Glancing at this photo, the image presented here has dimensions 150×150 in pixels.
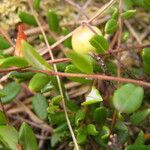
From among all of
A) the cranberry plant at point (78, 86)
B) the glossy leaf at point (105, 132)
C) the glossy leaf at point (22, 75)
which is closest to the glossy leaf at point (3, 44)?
the cranberry plant at point (78, 86)

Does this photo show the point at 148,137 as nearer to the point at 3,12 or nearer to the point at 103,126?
the point at 103,126

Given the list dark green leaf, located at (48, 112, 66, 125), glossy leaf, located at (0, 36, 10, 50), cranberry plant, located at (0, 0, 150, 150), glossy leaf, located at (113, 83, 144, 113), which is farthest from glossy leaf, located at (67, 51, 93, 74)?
glossy leaf, located at (0, 36, 10, 50)

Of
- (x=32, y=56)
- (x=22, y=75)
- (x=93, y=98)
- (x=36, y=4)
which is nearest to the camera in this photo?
(x=32, y=56)

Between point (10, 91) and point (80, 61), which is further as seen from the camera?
point (10, 91)

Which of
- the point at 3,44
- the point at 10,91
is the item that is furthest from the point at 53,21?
the point at 10,91

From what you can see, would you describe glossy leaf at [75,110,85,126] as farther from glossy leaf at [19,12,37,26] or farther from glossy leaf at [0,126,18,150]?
glossy leaf at [19,12,37,26]

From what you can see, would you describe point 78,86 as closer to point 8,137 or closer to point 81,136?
point 81,136

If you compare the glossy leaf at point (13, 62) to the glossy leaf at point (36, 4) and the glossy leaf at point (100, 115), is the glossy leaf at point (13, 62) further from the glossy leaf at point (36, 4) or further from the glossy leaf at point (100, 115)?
the glossy leaf at point (36, 4)
